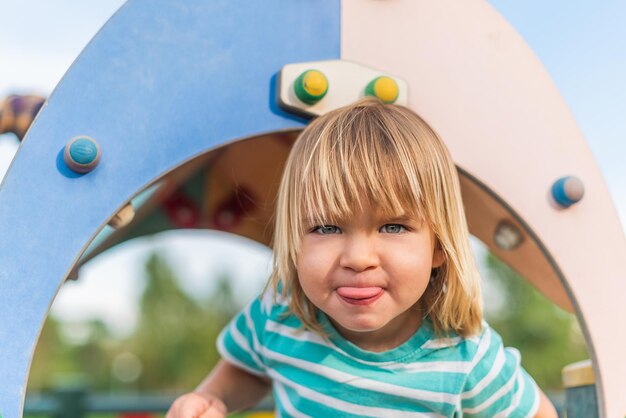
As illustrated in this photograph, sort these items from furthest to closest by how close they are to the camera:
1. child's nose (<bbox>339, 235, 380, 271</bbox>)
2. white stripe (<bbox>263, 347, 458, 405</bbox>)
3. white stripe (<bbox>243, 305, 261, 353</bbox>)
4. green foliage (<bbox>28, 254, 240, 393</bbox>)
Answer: green foliage (<bbox>28, 254, 240, 393</bbox>), white stripe (<bbox>243, 305, 261, 353</bbox>), white stripe (<bbox>263, 347, 458, 405</bbox>), child's nose (<bbox>339, 235, 380, 271</bbox>)

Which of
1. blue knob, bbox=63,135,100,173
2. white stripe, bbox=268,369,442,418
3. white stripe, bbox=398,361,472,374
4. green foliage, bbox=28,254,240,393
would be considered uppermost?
blue knob, bbox=63,135,100,173

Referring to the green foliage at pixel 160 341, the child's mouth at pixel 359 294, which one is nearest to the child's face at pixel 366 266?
the child's mouth at pixel 359 294

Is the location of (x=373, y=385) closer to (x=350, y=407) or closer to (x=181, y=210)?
(x=350, y=407)

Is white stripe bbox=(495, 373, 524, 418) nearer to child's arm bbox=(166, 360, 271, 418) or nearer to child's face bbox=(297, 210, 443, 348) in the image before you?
child's face bbox=(297, 210, 443, 348)

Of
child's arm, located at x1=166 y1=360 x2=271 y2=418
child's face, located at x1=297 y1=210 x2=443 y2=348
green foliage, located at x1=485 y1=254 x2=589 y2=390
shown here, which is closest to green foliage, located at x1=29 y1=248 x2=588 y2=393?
green foliage, located at x1=485 y1=254 x2=589 y2=390

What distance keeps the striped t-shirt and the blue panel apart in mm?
273

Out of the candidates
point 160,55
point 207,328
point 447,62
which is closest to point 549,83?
point 447,62

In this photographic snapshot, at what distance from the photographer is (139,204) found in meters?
1.21

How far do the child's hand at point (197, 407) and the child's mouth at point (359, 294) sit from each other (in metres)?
0.27

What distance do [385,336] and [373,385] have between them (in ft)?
0.20

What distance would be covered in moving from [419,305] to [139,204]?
0.55 metres

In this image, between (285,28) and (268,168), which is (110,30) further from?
(268,168)

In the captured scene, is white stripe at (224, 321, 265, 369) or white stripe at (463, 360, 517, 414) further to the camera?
white stripe at (224, 321, 265, 369)

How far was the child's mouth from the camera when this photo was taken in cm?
73
